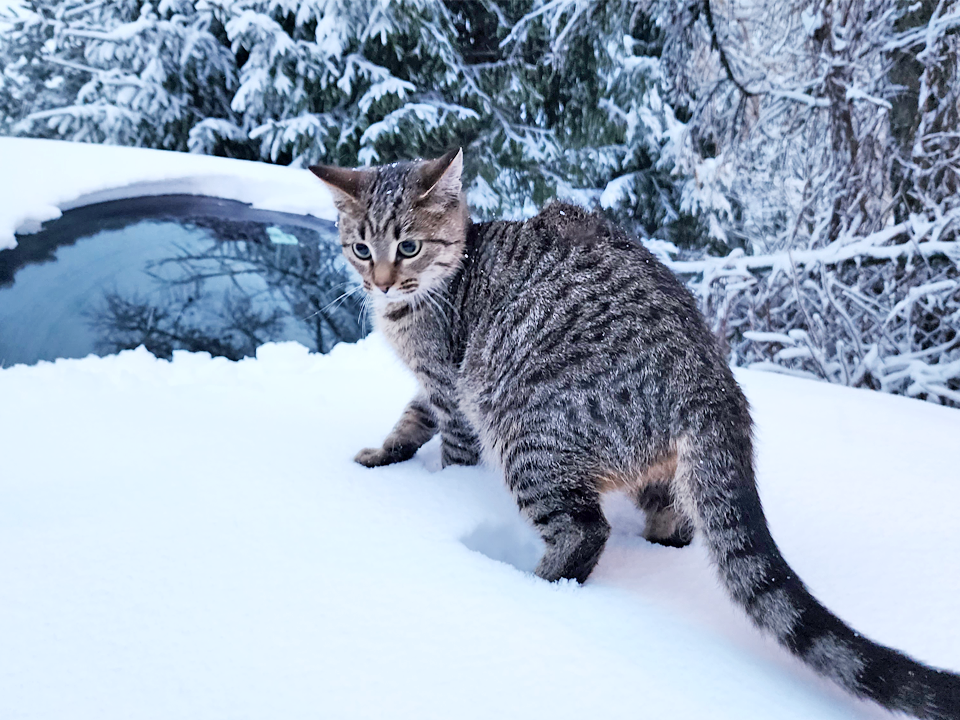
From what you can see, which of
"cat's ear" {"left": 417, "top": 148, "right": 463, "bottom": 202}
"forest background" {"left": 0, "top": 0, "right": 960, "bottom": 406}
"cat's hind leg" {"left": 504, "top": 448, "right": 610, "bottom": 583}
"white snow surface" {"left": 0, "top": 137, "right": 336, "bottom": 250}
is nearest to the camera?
"cat's hind leg" {"left": 504, "top": 448, "right": 610, "bottom": 583}

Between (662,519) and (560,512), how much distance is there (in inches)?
10.8

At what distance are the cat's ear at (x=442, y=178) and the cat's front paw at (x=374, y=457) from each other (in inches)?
26.3

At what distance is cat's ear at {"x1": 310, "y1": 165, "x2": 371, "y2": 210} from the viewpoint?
1652 mm

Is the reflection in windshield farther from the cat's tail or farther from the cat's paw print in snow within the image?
the cat's tail

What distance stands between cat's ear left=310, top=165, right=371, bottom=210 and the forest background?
242cm

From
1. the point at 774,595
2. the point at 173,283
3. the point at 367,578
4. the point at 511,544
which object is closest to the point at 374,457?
the point at 511,544

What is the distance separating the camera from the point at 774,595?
944mm

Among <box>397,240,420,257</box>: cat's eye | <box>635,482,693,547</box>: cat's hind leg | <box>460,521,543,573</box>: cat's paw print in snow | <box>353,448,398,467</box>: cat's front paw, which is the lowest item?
<box>460,521,543,573</box>: cat's paw print in snow

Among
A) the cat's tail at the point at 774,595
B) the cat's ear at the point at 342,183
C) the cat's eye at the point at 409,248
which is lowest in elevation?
the cat's tail at the point at 774,595

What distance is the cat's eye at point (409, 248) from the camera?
1632 millimetres

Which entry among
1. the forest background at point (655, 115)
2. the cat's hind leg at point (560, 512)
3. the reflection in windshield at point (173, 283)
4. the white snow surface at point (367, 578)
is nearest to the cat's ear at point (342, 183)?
the reflection in windshield at point (173, 283)

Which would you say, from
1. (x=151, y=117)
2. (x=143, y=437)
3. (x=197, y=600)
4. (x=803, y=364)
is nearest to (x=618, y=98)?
(x=803, y=364)

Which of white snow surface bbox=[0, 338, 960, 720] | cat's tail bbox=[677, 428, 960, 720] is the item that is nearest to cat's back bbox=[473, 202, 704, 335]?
cat's tail bbox=[677, 428, 960, 720]

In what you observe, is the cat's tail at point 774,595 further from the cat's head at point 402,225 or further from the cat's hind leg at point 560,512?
the cat's head at point 402,225
